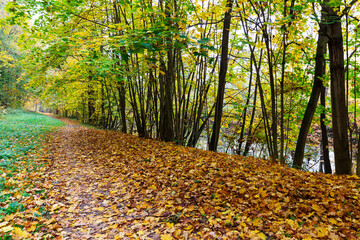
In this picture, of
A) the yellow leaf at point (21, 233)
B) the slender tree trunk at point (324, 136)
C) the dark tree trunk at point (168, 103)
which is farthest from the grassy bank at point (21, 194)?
the slender tree trunk at point (324, 136)

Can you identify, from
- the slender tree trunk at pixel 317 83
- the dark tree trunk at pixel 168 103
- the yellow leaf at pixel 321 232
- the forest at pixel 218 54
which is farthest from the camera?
the dark tree trunk at pixel 168 103

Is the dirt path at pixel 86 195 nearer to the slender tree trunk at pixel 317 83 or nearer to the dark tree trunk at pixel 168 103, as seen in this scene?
the dark tree trunk at pixel 168 103

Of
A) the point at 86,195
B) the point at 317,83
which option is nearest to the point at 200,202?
the point at 86,195

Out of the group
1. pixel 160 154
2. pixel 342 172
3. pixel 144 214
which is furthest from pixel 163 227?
pixel 342 172

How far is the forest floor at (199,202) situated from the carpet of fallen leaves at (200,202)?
0.01m

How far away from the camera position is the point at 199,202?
12.0 ft

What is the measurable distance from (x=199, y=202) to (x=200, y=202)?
18mm

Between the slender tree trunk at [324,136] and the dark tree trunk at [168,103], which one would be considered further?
the dark tree trunk at [168,103]

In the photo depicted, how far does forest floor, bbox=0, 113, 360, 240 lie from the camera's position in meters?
2.85

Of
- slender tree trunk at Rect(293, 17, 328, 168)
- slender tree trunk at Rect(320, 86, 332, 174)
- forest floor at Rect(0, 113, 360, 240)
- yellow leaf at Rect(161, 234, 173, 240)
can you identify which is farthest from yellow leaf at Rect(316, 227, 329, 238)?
slender tree trunk at Rect(320, 86, 332, 174)

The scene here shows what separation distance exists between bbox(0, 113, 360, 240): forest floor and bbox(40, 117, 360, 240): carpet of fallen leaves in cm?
1

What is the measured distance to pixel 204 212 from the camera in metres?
3.32

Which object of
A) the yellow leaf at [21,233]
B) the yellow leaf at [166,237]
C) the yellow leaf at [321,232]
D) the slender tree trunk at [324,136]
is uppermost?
the slender tree trunk at [324,136]

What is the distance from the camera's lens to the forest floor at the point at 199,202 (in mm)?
2846
